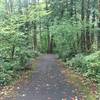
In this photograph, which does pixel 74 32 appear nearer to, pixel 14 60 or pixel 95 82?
pixel 14 60

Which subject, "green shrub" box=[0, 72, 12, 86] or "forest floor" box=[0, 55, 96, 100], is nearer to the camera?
"forest floor" box=[0, 55, 96, 100]

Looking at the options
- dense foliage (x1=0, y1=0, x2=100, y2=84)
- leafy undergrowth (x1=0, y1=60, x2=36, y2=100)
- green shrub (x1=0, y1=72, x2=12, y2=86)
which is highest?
dense foliage (x1=0, y1=0, x2=100, y2=84)

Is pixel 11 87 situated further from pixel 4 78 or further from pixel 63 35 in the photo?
pixel 63 35

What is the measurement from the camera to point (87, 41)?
2098cm

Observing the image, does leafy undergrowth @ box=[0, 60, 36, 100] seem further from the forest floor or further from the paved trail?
the paved trail

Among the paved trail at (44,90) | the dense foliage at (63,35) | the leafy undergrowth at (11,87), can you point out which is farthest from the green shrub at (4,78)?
the paved trail at (44,90)

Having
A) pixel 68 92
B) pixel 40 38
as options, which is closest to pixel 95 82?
pixel 68 92

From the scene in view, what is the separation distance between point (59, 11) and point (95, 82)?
59.1ft

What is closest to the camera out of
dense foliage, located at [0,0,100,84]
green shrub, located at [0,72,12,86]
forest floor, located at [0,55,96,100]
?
forest floor, located at [0,55,96,100]

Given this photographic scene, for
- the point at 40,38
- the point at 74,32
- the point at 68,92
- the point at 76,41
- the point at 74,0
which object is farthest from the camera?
the point at 40,38

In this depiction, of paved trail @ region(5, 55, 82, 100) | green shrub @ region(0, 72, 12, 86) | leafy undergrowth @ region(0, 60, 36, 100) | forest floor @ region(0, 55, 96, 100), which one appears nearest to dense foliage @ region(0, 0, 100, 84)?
green shrub @ region(0, 72, 12, 86)

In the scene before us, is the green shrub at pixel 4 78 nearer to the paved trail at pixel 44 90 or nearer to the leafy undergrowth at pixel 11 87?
the leafy undergrowth at pixel 11 87

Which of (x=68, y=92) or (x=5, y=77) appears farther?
(x=5, y=77)

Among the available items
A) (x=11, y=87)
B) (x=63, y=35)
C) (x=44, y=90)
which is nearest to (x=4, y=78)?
(x=11, y=87)
